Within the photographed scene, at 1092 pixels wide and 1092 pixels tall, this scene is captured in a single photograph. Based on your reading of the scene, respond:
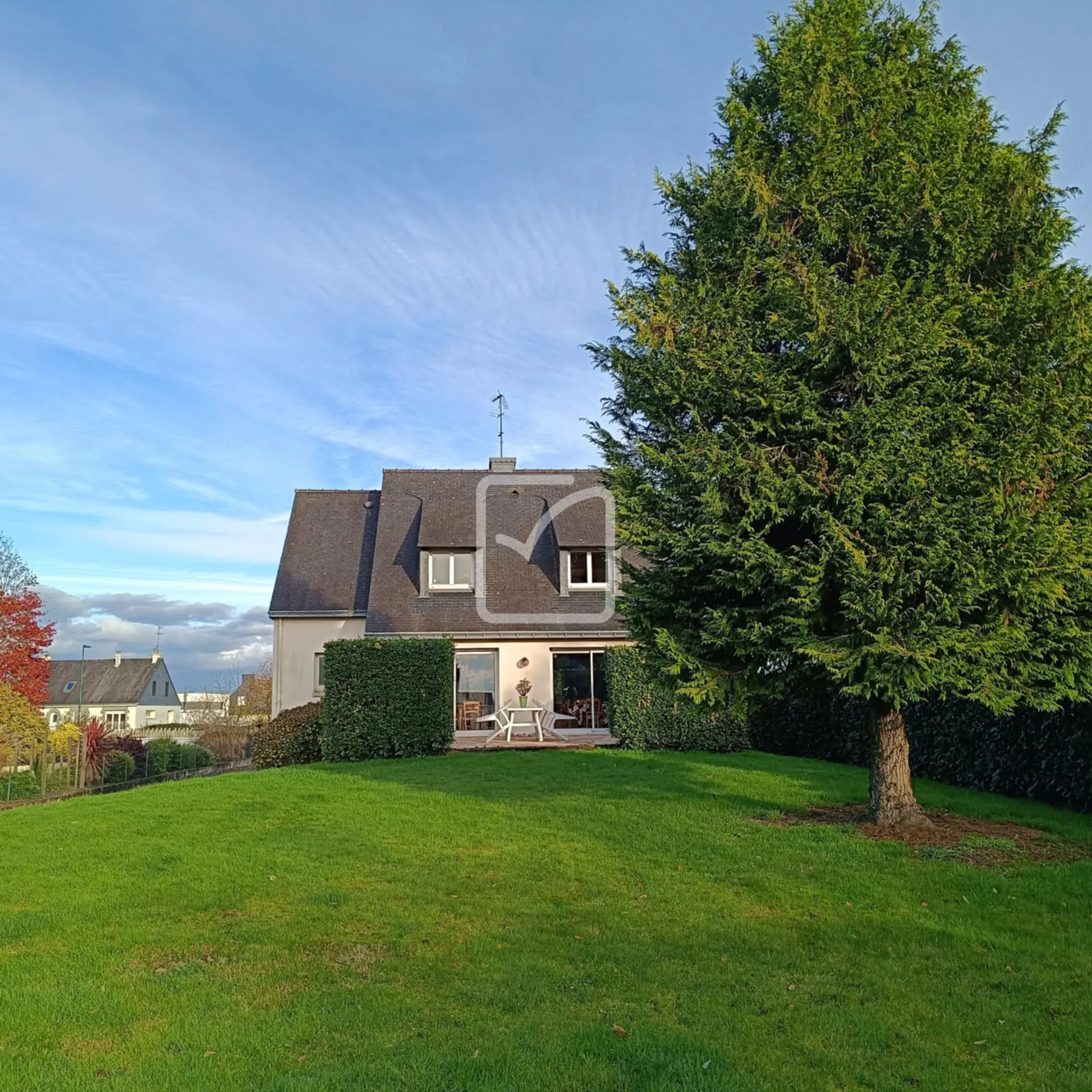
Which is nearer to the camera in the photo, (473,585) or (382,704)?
(382,704)

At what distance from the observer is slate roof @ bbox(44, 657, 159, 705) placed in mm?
62875

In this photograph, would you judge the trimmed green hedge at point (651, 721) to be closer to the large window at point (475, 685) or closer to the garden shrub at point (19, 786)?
the large window at point (475, 685)

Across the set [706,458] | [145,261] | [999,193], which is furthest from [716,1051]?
[145,261]

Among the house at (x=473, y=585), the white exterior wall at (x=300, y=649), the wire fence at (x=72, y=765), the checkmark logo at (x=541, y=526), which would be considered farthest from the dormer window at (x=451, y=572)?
the wire fence at (x=72, y=765)

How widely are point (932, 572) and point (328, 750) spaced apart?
44.4ft

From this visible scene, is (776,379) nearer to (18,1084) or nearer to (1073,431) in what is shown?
(1073,431)

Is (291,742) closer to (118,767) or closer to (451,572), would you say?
(451,572)

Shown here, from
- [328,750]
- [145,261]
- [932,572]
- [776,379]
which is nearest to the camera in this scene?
[932,572]

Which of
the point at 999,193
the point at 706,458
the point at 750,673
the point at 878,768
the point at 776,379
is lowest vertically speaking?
the point at 878,768

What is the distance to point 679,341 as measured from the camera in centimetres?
937

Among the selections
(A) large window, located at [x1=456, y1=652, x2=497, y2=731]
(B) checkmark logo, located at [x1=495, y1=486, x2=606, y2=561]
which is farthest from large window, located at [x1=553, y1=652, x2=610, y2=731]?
(B) checkmark logo, located at [x1=495, y1=486, x2=606, y2=561]

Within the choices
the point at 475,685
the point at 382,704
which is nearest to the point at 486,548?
the point at 475,685

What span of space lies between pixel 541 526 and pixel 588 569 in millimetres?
2172

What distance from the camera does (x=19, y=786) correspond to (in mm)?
21016
